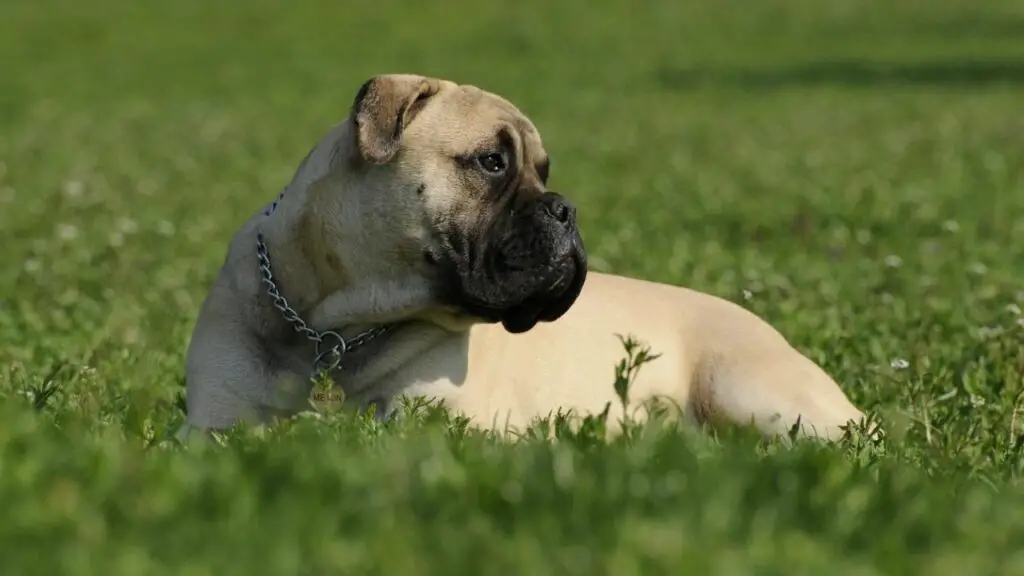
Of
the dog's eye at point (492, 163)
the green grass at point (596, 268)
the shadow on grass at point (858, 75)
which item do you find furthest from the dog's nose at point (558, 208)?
the shadow on grass at point (858, 75)

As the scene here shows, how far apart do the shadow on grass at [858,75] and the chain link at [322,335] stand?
21545mm

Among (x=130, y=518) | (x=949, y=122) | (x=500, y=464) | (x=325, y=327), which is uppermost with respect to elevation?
(x=130, y=518)

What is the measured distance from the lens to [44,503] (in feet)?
10.3

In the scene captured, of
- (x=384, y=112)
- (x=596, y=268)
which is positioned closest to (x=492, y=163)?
(x=384, y=112)

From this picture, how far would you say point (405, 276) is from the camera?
220 inches

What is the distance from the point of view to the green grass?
3.10 meters

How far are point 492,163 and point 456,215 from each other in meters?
0.24

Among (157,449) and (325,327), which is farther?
Result: (325,327)

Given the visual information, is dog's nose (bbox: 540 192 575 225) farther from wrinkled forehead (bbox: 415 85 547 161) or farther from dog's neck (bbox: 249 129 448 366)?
dog's neck (bbox: 249 129 448 366)

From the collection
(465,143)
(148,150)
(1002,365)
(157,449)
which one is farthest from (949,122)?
(157,449)

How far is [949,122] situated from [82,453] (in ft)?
61.7

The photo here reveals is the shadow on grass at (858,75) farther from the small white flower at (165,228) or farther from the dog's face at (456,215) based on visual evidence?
the dog's face at (456,215)

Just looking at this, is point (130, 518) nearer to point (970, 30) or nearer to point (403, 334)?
point (403, 334)

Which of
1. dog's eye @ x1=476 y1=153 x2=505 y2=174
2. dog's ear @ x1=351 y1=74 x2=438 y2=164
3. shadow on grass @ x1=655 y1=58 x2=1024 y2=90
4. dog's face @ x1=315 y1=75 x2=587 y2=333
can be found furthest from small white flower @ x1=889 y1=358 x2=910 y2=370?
shadow on grass @ x1=655 y1=58 x2=1024 y2=90
